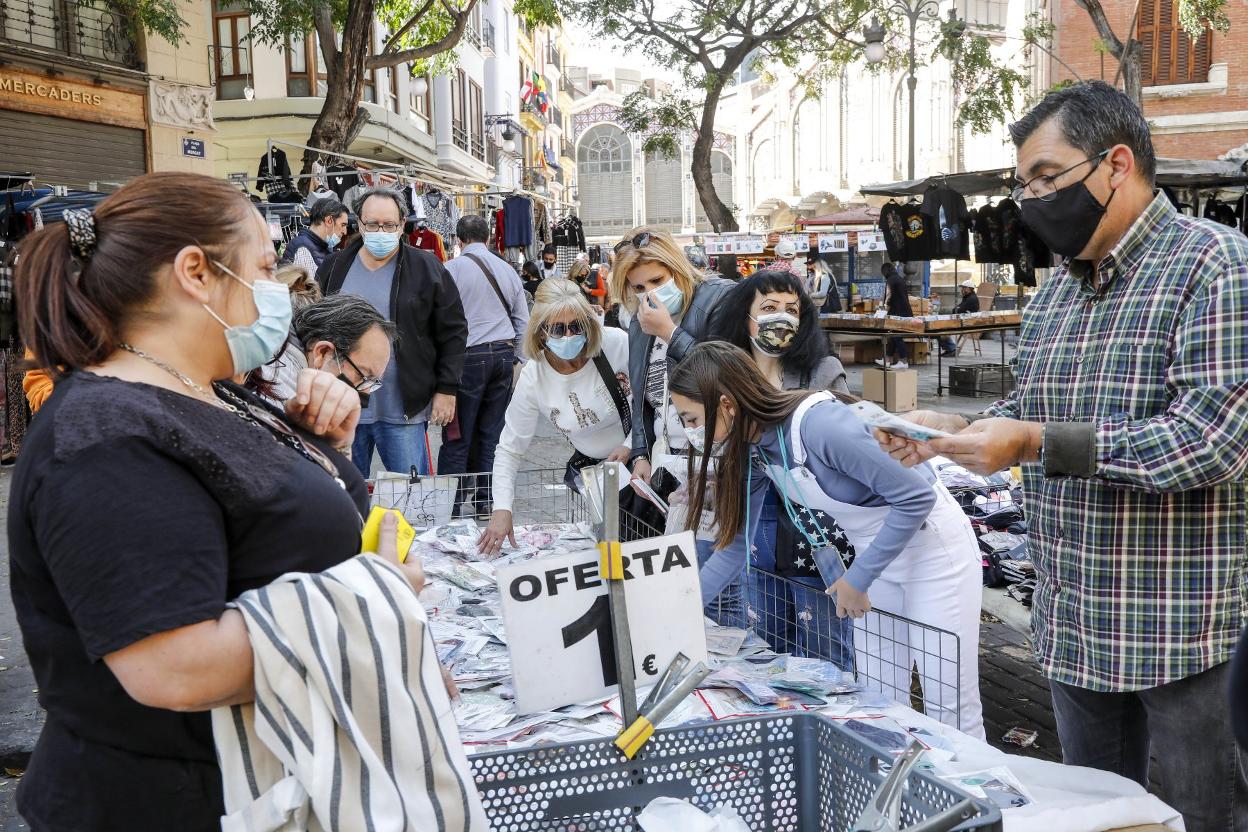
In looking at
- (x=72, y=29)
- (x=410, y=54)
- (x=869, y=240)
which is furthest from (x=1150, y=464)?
(x=869, y=240)

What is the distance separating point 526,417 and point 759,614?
156 cm

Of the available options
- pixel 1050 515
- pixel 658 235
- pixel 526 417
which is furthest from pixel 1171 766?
pixel 658 235

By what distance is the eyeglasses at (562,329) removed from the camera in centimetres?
438

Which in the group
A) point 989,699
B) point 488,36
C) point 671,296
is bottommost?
point 989,699

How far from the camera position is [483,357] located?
694cm

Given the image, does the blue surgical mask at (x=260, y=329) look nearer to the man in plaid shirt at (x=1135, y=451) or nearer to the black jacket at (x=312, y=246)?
the man in plaid shirt at (x=1135, y=451)

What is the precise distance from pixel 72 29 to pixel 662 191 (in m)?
68.5

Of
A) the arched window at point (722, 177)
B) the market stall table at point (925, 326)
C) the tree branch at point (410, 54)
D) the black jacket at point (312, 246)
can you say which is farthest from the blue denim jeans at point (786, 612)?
the arched window at point (722, 177)

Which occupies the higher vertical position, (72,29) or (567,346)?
(72,29)

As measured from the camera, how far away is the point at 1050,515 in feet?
7.63

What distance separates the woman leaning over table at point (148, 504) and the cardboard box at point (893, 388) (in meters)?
11.5

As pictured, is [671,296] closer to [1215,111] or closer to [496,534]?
[496,534]

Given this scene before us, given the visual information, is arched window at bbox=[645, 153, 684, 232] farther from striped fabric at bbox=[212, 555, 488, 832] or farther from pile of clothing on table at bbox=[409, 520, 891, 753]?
striped fabric at bbox=[212, 555, 488, 832]

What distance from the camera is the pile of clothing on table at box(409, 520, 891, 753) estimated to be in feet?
7.55
